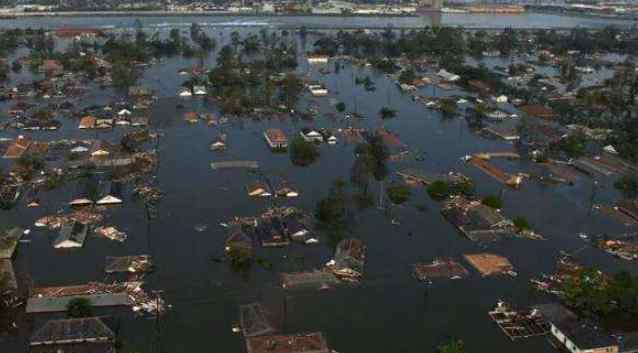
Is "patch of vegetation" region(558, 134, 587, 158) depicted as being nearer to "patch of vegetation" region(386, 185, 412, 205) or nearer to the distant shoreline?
"patch of vegetation" region(386, 185, 412, 205)

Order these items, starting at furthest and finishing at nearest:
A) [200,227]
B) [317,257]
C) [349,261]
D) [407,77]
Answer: [407,77], [200,227], [317,257], [349,261]

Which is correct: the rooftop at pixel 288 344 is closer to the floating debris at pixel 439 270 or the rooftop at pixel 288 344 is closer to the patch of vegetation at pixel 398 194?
the floating debris at pixel 439 270

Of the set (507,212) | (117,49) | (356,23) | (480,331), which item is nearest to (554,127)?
(507,212)

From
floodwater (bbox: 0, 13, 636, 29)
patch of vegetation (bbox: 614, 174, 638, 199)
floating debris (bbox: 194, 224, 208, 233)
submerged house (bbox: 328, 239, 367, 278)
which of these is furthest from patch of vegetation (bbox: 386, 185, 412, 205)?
floodwater (bbox: 0, 13, 636, 29)

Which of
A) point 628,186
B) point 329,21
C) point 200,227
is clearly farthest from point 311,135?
point 329,21

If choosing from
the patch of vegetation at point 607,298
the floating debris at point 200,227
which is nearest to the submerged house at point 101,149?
the floating debris at point 200,227

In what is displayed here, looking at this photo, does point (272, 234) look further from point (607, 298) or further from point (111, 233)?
point (607, 298)
